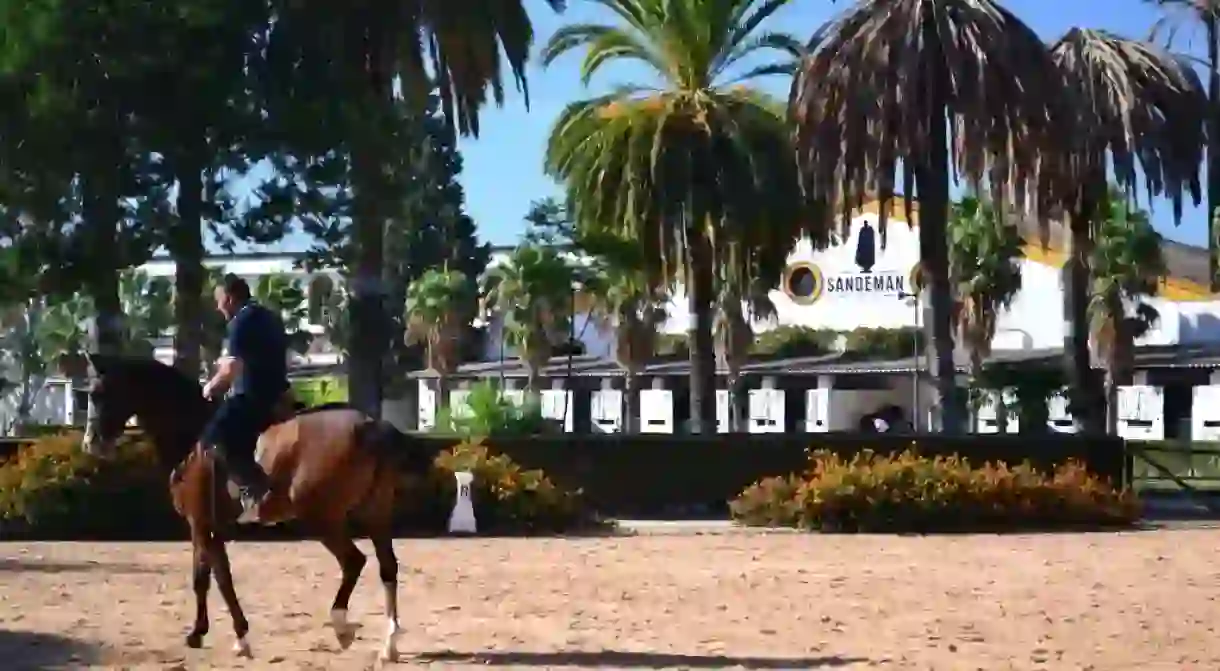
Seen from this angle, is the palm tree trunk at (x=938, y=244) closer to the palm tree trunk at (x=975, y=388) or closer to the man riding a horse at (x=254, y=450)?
the palm tree trunk at (x=975, y=388)

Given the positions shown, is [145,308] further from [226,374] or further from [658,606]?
[226,374]

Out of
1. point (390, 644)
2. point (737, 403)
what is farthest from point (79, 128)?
point (737, 403)

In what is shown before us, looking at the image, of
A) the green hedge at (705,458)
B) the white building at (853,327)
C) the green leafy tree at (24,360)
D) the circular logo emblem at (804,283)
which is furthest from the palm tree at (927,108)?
the green leafy tree at (24,360)

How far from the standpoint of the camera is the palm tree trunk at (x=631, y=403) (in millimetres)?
59375

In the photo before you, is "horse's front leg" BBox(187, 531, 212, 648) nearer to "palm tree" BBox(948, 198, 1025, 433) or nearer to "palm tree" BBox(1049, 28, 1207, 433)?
"palm tree" BBox(1049, 28, 1207, 433)

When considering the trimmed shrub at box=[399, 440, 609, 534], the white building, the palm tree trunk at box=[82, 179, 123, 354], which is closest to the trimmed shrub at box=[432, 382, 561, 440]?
the trimmed shrub at box=[399, 440, 609, 534]

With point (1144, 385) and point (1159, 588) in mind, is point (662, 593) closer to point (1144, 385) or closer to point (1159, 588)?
point (1159, 588)

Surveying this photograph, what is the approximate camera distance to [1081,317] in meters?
36.5

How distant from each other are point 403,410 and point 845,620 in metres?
60.3

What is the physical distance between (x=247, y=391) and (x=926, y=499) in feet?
54.2

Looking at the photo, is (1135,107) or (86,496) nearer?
(86,496)

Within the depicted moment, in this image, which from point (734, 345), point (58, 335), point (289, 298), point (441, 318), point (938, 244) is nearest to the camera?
point (938, 244)

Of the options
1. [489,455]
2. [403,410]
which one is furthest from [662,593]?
[403,410]

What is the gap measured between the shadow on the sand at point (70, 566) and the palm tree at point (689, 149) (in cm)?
1588
